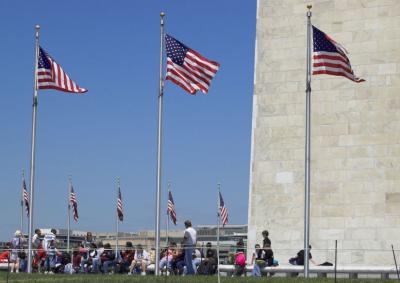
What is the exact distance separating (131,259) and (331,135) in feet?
26.8

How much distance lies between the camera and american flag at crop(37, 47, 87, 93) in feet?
100

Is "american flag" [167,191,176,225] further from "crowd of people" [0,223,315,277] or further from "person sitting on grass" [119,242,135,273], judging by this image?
"person sitting on grass" [119,242,135,273]

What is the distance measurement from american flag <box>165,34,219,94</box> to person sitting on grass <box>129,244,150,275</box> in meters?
6.60

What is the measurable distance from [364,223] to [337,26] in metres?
7.02

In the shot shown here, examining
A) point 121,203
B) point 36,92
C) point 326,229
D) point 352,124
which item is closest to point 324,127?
point 352,124

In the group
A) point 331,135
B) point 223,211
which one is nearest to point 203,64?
point 331,135

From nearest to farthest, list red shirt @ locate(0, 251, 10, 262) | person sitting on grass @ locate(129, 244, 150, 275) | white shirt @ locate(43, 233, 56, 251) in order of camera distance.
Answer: person sitting on grass @ locate(129, 244, 150, 275), white shirt @ locate(43, 233, 56, 251), red shirt @ locate(0, 251, 10, 262)

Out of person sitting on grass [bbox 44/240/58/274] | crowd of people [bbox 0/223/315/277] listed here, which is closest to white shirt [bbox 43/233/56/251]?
crowd of people [bbox 0/223/315/277]

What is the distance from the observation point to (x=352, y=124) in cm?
3450

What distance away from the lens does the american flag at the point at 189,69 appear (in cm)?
2916

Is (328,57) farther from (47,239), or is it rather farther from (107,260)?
(47,239)

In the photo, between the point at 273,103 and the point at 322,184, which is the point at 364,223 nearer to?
the point at 322,184

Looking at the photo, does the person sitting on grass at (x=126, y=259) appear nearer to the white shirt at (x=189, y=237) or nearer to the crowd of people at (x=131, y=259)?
the crowd of people at (x=131, y=259)

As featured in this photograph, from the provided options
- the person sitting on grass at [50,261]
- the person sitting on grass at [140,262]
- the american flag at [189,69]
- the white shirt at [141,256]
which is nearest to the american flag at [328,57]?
the american flag at [189,69]
